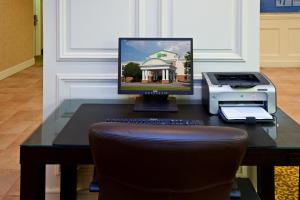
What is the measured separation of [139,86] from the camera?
7.65 ft

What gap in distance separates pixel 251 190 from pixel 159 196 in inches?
33.5

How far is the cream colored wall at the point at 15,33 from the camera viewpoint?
805 centimetres

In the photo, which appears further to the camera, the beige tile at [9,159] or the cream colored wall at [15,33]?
the cream colored wall at [15,33]

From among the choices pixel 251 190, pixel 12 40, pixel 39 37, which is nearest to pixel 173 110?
pixel 251 190

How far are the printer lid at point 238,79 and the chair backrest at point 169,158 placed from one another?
2.92ft

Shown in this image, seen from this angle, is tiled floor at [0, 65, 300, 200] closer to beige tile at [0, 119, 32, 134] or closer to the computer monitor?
beige tile at [0, 119, 32, 134]

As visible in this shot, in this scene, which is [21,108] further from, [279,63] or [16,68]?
[279,63]

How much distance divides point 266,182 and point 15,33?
7.32m

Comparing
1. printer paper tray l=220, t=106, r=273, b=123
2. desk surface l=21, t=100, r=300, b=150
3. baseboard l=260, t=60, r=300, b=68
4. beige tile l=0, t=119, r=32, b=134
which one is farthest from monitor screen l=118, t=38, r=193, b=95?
baseboard l=260, t=60, r=300, b=68

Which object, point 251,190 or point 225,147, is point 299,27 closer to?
point 251,190

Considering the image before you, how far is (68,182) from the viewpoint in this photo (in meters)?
2.41

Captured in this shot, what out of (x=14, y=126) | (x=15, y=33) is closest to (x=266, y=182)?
(x=14, y=126)

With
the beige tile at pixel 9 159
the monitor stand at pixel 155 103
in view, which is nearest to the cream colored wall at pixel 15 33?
the beige tile at pixel 9 159

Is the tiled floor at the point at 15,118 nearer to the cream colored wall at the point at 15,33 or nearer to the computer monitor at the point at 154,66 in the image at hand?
the cream colored wall at the point at 15,33
